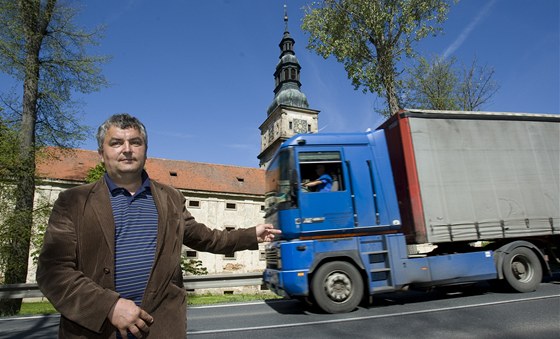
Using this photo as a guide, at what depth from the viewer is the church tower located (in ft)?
170

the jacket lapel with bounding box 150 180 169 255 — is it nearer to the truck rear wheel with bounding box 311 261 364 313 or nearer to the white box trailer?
the truck rear wheel with bounding box 311 261 364 313

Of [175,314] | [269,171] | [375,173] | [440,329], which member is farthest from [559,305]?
[175,314]

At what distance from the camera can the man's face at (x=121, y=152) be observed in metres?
1.93

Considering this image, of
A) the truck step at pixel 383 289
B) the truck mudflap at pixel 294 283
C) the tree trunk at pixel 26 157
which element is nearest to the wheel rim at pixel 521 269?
the truck step at pixel 383 289

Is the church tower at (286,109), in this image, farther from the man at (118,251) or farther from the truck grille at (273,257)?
the man at (118,251)

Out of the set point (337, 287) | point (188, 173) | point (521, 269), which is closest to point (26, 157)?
point (337, 287)

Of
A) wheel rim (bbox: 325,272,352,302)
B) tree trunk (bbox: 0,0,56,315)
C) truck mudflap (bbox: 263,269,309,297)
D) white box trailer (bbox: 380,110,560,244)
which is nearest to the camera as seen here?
truck mudflap (bbox: 263,269,309,297)

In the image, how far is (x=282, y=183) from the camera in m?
6.43

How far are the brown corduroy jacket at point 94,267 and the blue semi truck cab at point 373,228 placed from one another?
4162 mm

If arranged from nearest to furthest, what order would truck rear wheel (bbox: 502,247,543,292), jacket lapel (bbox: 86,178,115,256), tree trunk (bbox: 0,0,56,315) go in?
jacket lapel (bbox: 86,178,115,256) < truck rear wheel (bbox: 502,247,543,292) < tree trunk (bbox: 0,0,56,315)

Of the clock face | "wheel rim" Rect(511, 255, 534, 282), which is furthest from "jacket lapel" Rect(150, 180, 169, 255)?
the clock face

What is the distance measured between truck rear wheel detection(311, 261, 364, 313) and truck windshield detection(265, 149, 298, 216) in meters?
1.35

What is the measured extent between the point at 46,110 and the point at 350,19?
1364 centimetres

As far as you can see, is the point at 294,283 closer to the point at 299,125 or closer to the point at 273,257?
the point at 273,257
